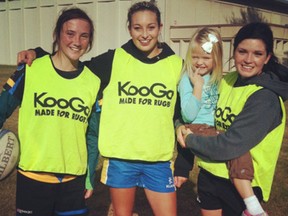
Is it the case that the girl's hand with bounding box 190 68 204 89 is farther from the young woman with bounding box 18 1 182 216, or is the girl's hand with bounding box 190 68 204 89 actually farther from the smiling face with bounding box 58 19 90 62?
the smiling face with bounding box 58 19 90 62

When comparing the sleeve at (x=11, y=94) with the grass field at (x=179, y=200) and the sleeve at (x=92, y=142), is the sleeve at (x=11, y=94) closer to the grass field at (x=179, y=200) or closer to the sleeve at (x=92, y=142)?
the sleeve at (x=92, y=142)

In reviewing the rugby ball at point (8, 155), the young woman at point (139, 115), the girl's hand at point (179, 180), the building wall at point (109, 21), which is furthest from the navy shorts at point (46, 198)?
the building wall at point (109, 21)

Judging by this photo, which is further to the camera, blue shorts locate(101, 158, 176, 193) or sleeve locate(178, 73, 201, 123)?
blue shorts locate(101, 158, 176, 193)

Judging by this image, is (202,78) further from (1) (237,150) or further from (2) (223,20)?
(2) (223,20)

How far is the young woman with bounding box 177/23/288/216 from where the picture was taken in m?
2.47

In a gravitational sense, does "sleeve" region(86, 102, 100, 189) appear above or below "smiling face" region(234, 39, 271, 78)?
below

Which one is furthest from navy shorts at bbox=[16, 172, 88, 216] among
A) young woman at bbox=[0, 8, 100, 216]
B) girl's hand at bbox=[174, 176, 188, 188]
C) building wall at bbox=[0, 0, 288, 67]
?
building wall at bbox=[0, 0, 288, 67]

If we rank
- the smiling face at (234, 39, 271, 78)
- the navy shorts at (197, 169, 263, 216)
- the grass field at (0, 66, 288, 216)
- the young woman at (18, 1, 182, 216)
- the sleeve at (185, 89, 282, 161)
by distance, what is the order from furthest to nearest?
the grass field at (0, 66, 288, 216), the young woman at (18, 1, 182, 216), the navy shorts at (197, 169, 263, 216), the smiling face at (234, 39, 271, 78), the sleeve at (185, 89, 282, 161)

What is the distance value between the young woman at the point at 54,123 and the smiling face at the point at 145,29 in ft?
1.40

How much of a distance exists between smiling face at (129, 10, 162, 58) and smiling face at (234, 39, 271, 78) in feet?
2.43

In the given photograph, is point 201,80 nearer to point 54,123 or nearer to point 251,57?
point 251,57

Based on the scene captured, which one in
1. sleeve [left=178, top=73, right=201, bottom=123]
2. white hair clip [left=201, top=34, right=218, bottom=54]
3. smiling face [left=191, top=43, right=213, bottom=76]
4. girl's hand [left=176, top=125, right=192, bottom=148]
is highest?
white hair clip [left=201, top=34, right=218, bottom=54]

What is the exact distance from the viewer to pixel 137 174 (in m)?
3.07

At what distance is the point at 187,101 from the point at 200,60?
38cm
